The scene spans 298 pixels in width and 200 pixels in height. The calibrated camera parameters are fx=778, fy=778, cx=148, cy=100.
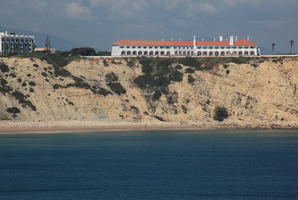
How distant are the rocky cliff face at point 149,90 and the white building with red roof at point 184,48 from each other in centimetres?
1549

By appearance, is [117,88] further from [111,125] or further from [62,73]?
[111,125]

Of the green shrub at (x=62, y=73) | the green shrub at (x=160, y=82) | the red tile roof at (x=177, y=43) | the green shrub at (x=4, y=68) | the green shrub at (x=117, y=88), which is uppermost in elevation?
the red tile roof at (x=177, y=43)

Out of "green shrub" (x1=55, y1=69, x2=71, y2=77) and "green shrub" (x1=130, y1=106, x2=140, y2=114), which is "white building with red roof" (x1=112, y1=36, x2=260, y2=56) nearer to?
"green shrub" (x1=55, y1=69, x2=71, y2=77)

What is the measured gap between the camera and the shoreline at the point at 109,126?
113 metres

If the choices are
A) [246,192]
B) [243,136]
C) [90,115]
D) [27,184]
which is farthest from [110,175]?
[90,115]

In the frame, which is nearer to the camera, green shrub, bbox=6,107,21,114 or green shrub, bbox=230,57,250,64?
green shrub, bbox=6,107,21,114

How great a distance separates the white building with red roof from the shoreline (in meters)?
30.5

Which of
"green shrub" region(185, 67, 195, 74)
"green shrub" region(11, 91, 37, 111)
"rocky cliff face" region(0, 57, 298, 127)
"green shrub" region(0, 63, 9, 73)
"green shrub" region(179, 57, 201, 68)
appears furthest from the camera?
"green shrub" region(179, 57, 201, 68)

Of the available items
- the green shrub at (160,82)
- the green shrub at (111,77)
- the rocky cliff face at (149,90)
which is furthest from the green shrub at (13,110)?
the green shrub at (160,82)

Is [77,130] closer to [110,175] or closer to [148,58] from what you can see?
[148,58]

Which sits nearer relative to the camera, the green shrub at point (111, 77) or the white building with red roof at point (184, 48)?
the green shrub at point (111, 77)

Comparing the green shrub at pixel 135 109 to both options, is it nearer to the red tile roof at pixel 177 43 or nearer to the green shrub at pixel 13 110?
the green shrub at pixel 13 110

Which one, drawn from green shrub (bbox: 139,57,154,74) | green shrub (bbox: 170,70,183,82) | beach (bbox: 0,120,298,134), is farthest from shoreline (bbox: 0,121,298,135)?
green shrub (bbox: 139,57,154,74)

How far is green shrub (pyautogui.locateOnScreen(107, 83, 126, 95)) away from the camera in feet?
415
